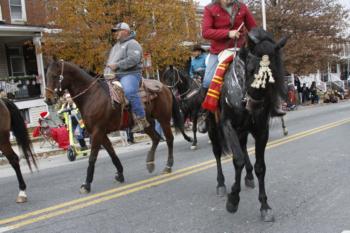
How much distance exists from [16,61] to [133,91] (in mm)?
19897

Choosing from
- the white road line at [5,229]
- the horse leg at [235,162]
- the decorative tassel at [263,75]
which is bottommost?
the white road line at [5,229]

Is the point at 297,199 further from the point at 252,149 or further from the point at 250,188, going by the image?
the point at 252,149

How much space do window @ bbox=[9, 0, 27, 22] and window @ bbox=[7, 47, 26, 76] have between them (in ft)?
5.35

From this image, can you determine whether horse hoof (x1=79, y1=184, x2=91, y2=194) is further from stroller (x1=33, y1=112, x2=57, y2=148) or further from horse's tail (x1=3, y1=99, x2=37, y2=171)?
stroller (x1=33, y1=112, x2=57, y2=148)

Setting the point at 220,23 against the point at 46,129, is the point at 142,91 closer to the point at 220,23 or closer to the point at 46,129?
the point at 220,23

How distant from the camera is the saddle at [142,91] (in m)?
8.05

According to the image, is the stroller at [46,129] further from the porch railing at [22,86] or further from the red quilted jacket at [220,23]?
the red quilted jacket at [220,23]

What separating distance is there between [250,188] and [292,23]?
3101 cm

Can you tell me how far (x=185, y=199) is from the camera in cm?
654

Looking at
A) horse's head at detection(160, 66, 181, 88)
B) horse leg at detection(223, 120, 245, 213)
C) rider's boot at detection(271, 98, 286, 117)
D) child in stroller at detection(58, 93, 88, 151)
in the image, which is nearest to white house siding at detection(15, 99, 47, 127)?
child in stroller at detection(58, 93, 88, 151)

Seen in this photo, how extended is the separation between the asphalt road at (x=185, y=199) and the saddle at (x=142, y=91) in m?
1.40

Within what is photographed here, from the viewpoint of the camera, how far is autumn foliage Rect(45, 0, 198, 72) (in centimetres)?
1894

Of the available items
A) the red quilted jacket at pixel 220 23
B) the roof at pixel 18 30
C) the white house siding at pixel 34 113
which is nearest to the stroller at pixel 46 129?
the roof at pixel 18 30

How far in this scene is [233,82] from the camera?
18.3 ft
